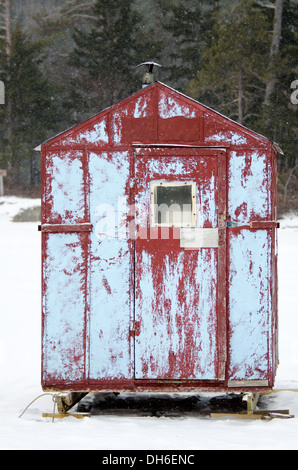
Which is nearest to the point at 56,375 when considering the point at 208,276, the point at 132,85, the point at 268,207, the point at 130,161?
the point at 208,276

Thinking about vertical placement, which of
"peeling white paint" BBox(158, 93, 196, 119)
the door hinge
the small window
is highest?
"peeling white paint" BBox(158, 93, 196, 119)

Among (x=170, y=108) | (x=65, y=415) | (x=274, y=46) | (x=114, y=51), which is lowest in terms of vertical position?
(x=65, y=415)

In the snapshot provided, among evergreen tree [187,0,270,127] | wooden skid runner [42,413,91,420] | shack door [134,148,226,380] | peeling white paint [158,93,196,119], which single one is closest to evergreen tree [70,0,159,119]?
evergreen tree [187,0,270,127]

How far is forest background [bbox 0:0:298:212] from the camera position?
78.6 ft

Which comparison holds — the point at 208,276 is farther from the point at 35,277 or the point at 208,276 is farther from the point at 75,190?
the point at 35,277

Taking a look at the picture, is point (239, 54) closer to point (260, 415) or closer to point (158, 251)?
point (158, 251)

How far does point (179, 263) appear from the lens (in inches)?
228

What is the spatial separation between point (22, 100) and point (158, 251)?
26321 millimetres

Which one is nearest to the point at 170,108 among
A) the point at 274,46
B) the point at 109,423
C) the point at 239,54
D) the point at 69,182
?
the point at 69,182

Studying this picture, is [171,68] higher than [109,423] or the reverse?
higher

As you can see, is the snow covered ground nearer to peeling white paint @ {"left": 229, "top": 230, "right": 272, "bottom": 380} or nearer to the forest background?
peeling white paint @ {"left": 229, "top": 230, "right": 272, "bottom": 380}

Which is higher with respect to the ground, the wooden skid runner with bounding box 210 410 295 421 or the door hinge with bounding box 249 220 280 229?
the door hinge with bounding box 249 220 280 229

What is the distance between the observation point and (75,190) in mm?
5836
